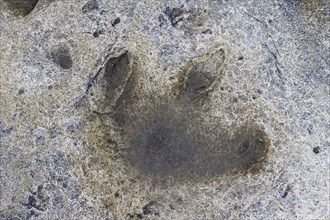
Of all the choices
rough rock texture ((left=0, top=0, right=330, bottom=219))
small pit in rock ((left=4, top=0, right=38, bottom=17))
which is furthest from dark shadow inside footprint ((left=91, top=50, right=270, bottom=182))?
small pit in rock ((left=4, top=0, right=38, bottom=17))

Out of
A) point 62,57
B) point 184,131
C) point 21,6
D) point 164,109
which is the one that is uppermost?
point 21,6

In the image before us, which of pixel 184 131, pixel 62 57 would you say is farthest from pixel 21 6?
pixel 184 131

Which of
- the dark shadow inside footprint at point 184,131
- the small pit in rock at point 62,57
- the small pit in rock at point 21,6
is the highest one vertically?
the small pit in rock at point 21,6

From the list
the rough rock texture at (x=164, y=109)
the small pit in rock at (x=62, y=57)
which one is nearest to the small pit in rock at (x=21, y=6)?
the rough rock texture at (x=164, y=109)

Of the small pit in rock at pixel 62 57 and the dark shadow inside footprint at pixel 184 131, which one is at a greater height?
the small pit in rock at pixel 62 57

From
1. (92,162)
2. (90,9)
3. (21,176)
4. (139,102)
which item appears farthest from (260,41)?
(21,176)

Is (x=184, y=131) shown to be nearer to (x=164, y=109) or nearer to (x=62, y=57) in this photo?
(x=164, y=109)

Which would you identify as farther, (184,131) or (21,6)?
(21,6)

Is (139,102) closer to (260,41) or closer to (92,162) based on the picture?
(92,162)

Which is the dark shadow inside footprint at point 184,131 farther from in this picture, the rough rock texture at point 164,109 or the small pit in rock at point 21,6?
the small pit in rock at point 21,6
